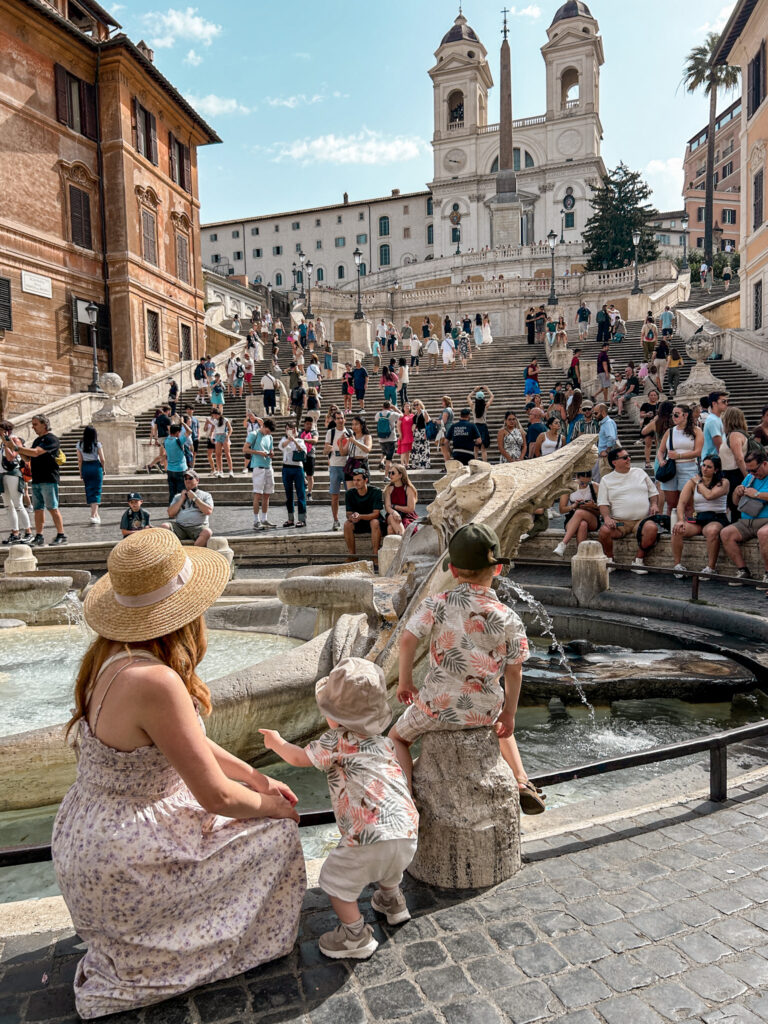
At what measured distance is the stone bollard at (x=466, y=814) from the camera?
8.81ft

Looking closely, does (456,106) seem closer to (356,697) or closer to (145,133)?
(145,133)

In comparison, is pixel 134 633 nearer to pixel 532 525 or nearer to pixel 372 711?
pixel 372 711

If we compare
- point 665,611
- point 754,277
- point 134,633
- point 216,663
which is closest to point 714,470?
point 665,611

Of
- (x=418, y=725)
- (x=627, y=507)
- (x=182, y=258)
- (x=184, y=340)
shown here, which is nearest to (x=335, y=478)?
(x=627, y=507)

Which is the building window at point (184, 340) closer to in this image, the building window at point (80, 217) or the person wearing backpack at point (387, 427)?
the building window at point (80, 217)

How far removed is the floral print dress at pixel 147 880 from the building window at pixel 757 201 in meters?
27.2

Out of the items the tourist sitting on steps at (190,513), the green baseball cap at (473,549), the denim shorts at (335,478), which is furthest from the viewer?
the denim shorts at (335,478)

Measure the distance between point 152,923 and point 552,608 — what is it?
5.68m

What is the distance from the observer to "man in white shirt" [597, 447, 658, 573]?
8516 millimetres

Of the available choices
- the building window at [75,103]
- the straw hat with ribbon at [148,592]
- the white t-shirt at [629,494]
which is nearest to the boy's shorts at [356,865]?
the straw hat with ribbon at [148,592]

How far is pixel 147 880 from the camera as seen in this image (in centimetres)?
209

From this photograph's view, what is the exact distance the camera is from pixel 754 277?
2389cm

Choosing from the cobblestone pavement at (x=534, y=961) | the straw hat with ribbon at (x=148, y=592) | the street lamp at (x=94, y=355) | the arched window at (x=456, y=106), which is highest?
the arched window at (x=456, y=106)

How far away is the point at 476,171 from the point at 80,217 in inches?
1885
